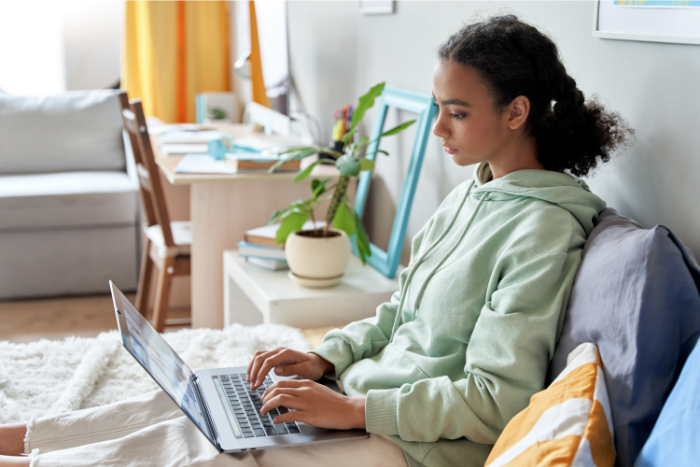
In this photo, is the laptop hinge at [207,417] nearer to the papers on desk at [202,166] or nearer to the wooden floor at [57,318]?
the papers on desk at [202,166]

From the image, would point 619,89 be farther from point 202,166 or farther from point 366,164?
point 202,166

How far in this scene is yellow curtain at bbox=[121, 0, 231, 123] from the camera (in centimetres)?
408

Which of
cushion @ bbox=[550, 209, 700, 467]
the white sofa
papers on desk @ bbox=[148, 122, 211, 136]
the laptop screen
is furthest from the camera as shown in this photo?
papers on desk @ bbox=[148, 122, 211, 136]

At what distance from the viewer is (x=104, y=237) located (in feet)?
10.2

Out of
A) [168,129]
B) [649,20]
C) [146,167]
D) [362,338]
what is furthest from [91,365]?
[168,129]

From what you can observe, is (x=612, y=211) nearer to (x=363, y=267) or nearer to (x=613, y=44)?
(x=613, y=44)

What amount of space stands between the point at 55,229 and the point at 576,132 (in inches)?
102

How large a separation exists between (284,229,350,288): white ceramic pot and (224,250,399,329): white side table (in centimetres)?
3

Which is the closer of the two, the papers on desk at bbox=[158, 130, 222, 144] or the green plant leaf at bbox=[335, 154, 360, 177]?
the green plant leaf at bbox=[335, 154, 360, 177]

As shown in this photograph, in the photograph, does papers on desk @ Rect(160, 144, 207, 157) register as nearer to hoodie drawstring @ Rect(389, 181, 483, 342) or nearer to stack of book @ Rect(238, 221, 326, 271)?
stack of book @ Rect(238, 221, 326, 271)

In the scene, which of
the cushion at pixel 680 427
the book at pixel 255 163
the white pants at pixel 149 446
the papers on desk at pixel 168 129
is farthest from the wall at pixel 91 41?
the cushion at pixel 680 427

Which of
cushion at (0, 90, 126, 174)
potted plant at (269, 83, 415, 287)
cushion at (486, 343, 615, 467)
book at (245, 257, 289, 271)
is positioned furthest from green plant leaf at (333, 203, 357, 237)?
cushion at (0, 90, 126, 174)

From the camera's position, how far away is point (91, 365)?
53.7 inches

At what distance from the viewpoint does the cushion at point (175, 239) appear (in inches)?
95.0
